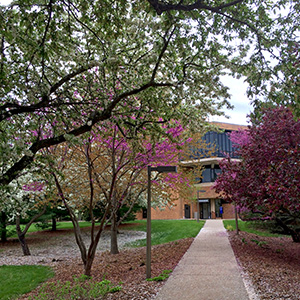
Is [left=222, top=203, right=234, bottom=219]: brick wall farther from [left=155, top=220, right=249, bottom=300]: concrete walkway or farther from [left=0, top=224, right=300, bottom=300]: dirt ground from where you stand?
[left=155, top=220, right=249, bottom=300]: concrete walkway

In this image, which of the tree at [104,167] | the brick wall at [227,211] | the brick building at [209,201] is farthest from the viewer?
the brick building at [209,201]

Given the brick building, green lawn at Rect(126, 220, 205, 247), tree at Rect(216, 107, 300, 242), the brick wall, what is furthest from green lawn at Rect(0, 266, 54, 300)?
the brick wall

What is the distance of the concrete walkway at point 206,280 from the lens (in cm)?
529

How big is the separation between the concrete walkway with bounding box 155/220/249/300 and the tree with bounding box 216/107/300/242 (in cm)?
190

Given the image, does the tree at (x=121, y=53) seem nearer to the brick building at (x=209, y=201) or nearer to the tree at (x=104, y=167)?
the tree at (x=104, y=167)

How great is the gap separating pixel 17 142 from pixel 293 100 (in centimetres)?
425

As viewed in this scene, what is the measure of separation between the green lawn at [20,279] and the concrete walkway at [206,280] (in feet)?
11.8

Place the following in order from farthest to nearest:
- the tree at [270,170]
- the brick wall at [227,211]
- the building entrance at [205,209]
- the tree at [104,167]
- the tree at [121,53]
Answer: the building entrance at [205,209], the brick wall at [227,211], the tree at [104,167], the tree at [270,170], the tree at [121,53]

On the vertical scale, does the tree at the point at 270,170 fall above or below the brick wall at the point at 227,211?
above

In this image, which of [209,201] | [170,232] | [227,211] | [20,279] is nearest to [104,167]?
[20,279]

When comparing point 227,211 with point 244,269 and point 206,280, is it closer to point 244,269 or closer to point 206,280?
point 244,269

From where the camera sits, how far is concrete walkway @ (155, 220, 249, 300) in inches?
208

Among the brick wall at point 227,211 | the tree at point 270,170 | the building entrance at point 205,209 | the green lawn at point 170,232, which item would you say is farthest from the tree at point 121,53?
the building entrance at point 205,209

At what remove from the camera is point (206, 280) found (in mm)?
6277
